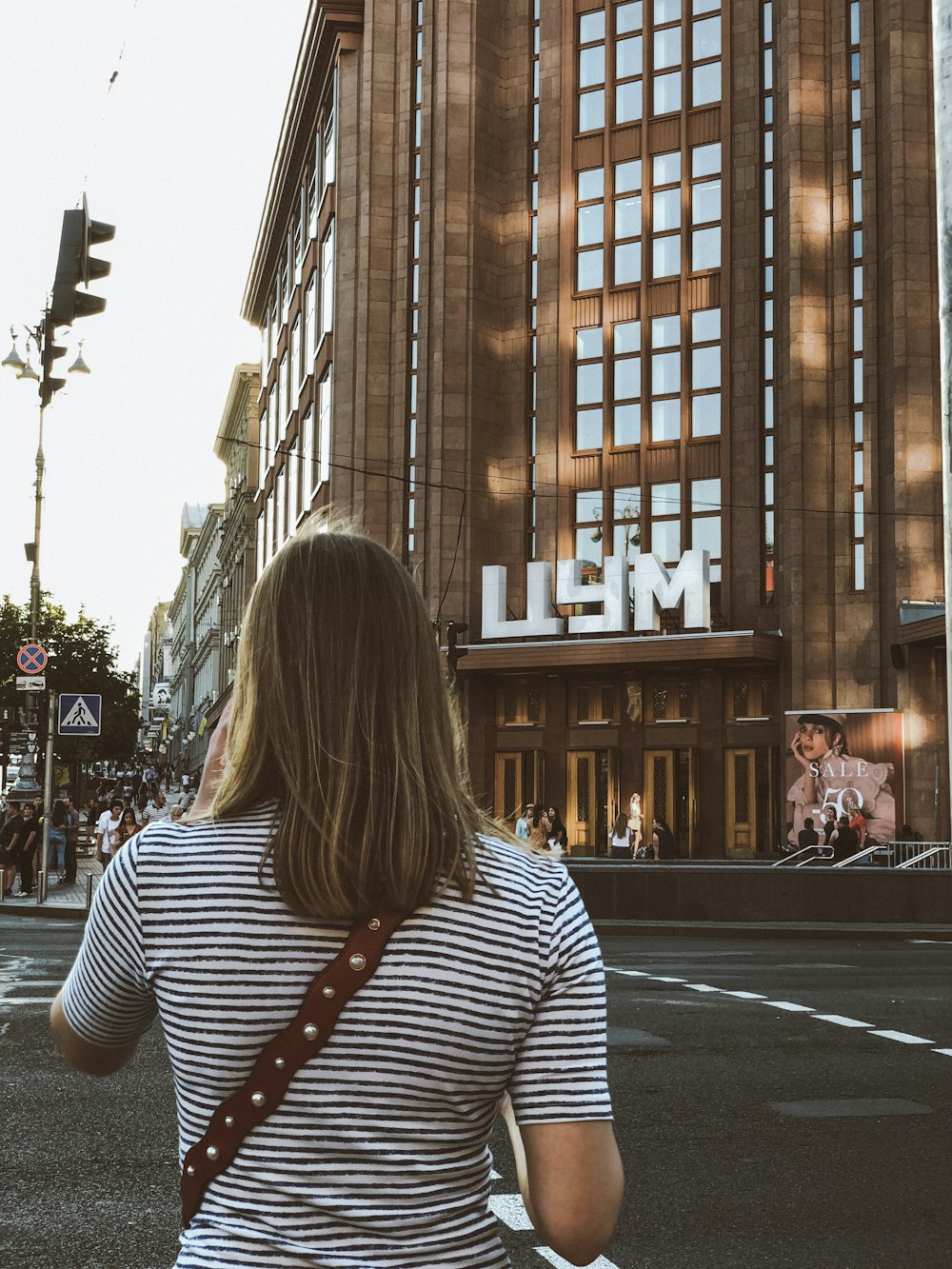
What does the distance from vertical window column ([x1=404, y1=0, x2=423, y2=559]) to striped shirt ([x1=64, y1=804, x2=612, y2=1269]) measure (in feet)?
144

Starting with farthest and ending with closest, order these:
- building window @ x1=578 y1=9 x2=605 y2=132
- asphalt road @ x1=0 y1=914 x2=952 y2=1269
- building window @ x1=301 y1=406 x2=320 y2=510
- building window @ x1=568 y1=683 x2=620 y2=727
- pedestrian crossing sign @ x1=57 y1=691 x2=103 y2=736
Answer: building window @ x1=301 y1=406 x2=320 y2=510 → building window @ x1=578 y1=9 x2=605 y2=132 → building window @ x1=568 y1=683 x2=620 y2=727 → pedestrian crossing sign @ x1=57 y1=691 x2=103 y2=736 → asphalt road @ x1=0 y1=914 x2=952 y2=1269

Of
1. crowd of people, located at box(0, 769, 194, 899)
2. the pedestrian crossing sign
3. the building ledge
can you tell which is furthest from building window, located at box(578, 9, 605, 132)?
the pedestrian crossing sign

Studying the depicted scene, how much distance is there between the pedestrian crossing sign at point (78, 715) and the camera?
24672 mm

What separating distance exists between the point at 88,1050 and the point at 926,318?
40556mm

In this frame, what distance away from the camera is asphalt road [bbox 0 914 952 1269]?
5609 mm

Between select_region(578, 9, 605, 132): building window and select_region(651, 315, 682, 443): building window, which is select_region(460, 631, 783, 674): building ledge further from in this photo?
select_region(578, 9, 605, 132): building window

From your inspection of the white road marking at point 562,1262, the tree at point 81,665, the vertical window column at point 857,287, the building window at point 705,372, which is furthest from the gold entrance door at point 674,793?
the white road marking at point 562,1262

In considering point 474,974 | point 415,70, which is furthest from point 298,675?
point 415,70

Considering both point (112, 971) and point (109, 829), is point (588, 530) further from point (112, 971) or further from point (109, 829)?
point (112, 971)

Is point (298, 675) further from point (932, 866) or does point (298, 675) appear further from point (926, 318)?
point (926, 318)

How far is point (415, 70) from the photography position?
4912cm

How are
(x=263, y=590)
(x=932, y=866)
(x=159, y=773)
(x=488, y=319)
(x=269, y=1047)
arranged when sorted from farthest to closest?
(x=159, y=773) → (x=488, y=319) → (x=932, y=866) → (x=263, y=590) → (x=269, y=1047)

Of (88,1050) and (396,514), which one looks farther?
(396,514)

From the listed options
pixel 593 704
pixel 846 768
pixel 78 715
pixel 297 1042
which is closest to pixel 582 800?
pixel 593 704
